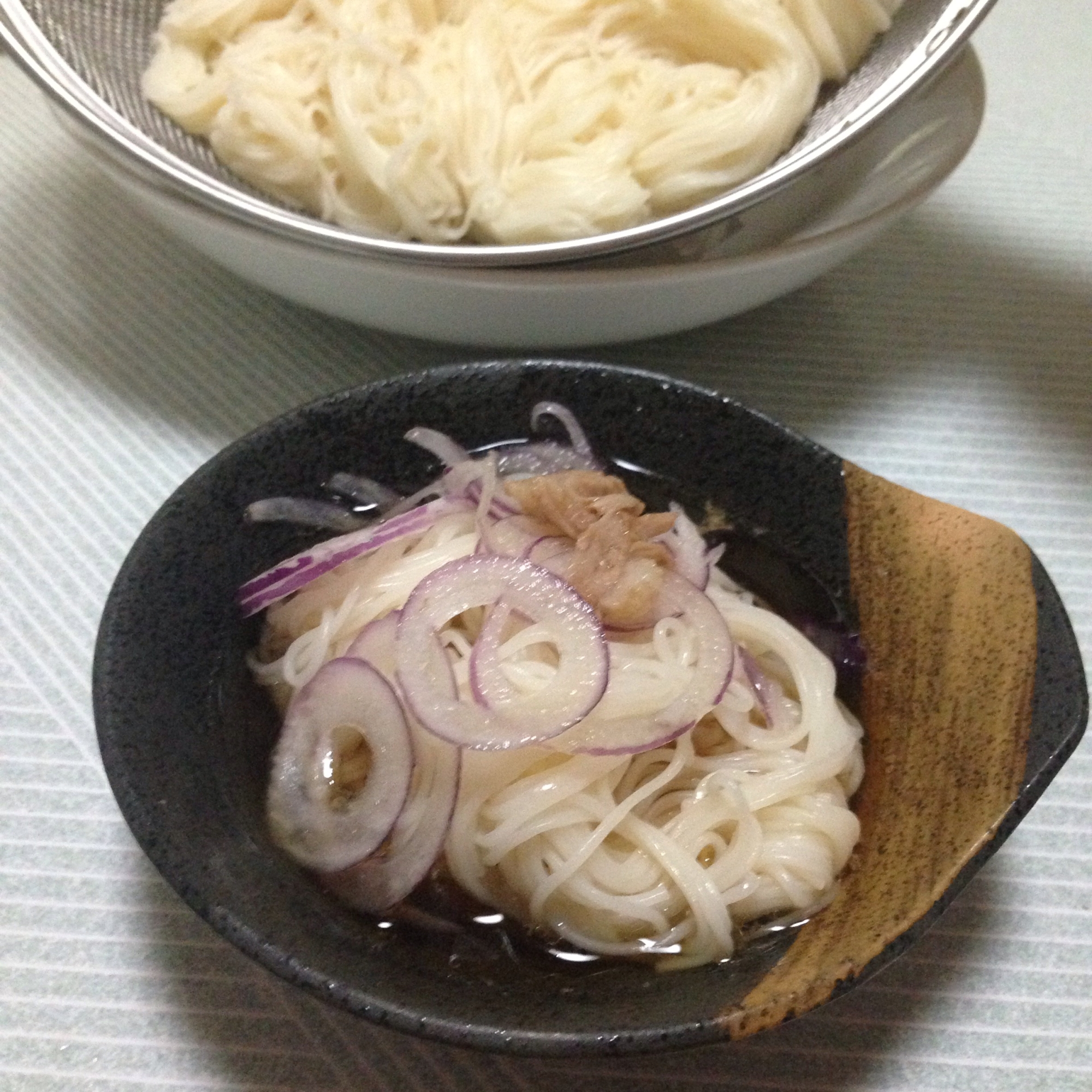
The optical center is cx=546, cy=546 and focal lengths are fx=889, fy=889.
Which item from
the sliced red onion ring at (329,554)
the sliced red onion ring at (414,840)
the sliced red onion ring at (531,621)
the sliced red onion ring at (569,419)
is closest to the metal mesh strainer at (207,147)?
the sliced red onion ring at (569,419)

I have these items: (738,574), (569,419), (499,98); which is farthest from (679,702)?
(499,98)

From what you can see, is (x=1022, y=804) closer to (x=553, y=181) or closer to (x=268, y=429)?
(x=268, y=429)

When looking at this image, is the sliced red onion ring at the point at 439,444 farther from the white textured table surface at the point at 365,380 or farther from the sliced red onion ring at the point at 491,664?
the white textured table surface at the point at 365,380

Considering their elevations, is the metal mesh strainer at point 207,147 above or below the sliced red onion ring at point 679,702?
above

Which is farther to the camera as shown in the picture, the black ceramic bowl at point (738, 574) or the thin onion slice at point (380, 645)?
the thin onion slice at point (380, 645)

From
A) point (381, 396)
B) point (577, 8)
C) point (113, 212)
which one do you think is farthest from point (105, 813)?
point (577, 8)

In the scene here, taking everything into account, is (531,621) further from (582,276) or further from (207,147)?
(207,147)

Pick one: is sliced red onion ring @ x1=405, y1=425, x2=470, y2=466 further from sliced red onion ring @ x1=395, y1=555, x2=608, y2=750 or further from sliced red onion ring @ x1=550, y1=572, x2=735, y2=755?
sliced red onion ring @ x1=550, y1=572, x2=735, y2=755

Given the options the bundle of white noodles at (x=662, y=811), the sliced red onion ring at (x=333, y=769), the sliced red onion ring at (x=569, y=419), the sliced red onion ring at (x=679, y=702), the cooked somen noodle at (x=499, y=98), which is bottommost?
the bundle of white noodles at (x=662, y=811)
